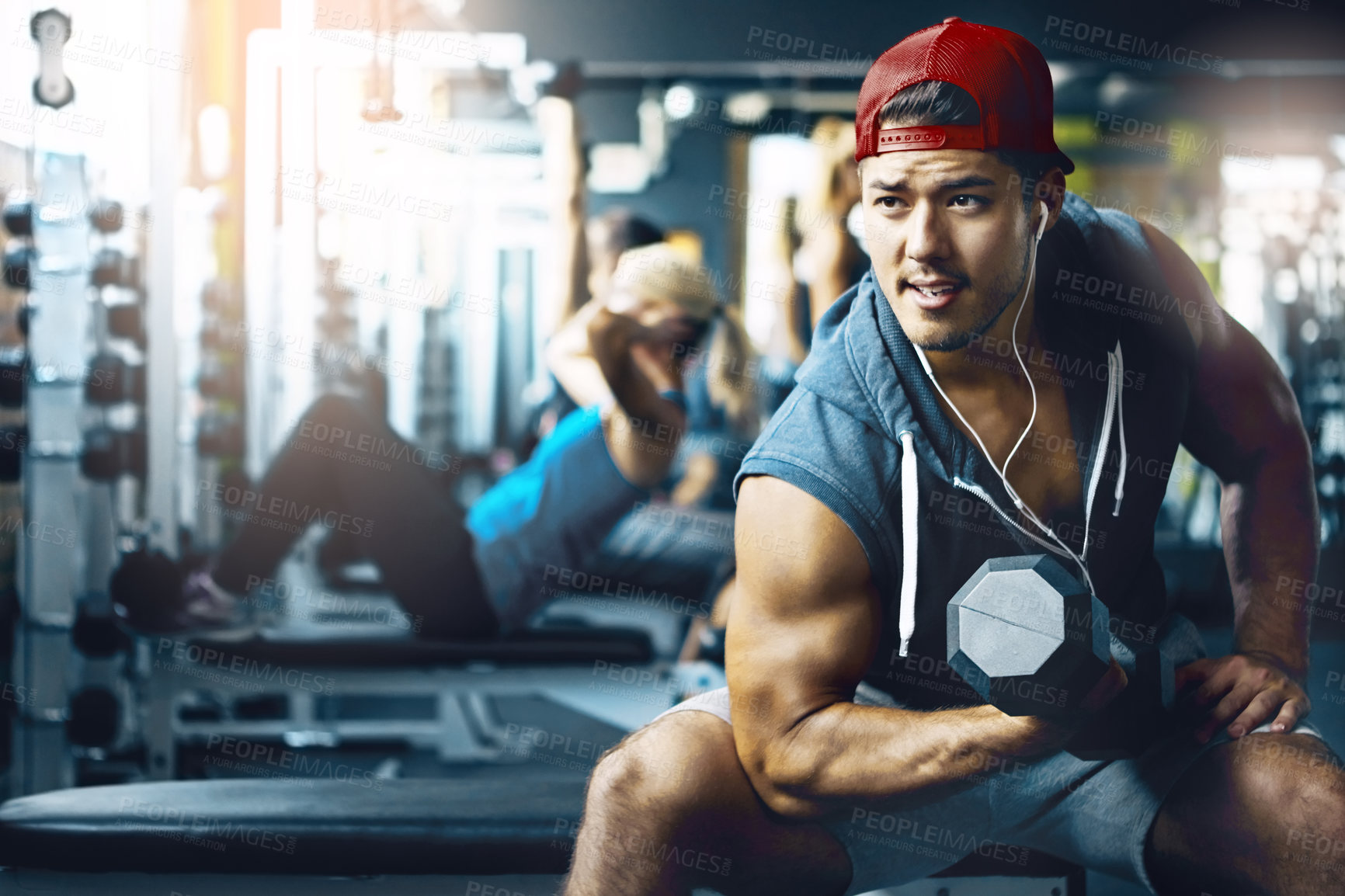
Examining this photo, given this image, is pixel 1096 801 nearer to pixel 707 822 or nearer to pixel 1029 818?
pixel 1029 818

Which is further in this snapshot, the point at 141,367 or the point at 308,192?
the point at 308,192

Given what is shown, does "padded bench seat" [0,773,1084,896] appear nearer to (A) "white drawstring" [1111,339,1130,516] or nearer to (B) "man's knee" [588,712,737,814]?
(B) "man's knee" [588,712,737,814]

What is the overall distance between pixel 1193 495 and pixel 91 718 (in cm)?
332

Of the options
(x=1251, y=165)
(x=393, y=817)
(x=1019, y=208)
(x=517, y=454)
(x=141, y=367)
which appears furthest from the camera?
(x=517, y=454)

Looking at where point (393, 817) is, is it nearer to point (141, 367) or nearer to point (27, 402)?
point (27, 402)

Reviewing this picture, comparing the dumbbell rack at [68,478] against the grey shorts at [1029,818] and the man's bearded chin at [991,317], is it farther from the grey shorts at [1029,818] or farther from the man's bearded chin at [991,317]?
the man's bearded chin at [991,317]

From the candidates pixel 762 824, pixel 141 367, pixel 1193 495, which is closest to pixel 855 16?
pixel 762 824

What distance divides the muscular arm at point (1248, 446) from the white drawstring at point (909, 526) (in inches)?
13.9

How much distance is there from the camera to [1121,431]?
3.79ft

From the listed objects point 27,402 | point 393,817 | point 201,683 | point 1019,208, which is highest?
point 1019,208

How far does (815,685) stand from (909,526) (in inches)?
7.0

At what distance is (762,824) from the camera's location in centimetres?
109

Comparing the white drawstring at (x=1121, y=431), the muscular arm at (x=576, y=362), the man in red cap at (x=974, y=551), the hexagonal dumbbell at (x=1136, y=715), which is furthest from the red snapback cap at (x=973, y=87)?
the muscular arm at (x=576, y=362)

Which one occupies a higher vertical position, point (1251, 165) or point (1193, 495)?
point (1251, 165)
